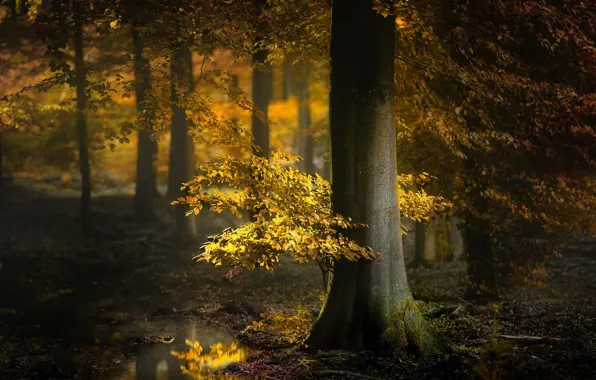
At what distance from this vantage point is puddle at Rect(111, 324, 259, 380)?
916 centimetres

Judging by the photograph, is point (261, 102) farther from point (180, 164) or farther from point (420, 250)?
point (420, 250)

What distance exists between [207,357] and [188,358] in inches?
12.1

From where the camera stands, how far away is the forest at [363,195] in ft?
A: 29.2

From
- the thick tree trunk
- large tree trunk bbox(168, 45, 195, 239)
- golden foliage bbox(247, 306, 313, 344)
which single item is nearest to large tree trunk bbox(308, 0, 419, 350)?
golden foliage bbox(247, 306, 313, 344)

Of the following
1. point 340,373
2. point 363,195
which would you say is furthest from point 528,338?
point 363,195

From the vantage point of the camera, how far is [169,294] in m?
16.6

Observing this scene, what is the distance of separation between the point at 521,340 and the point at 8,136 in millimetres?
27089

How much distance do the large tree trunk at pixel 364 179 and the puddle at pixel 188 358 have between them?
170 centimetres

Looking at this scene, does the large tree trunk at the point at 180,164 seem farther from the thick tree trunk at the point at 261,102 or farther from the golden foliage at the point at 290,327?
the golden foliage at the point at 290,327

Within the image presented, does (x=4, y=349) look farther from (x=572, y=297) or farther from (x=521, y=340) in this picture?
(x=572, y=297)

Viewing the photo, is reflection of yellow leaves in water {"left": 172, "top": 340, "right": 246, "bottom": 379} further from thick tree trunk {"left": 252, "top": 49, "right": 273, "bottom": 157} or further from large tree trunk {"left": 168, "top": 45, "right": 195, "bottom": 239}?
large tree trunk {"left": 168, "top": 45, "right": 195, "bottom": 239}

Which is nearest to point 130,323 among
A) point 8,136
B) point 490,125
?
point 490,125

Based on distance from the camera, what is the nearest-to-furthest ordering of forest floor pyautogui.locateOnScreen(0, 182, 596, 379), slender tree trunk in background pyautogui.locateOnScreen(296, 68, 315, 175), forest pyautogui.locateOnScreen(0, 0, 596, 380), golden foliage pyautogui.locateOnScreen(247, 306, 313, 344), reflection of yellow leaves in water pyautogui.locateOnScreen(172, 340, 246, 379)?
1. forest floor pyautogui.locateOnScreen(0, 182, 596, 379)
2. forest pyautogui.locateOnScreen(0, 0, 596, 380)
3. reflection of yellow leaves in water pyautogui.locateOnScreen(172, 340, 246, 379)
4. golden foliage pyautogui.locateOnScreen(247, 306, 313, 344)
5. slender tree trunk in background pyautogui.locateOnScreen(296, 68, 315, 175)

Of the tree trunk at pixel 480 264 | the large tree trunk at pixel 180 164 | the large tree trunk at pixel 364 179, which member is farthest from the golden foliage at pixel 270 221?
the large tree trunk at pixel 180 164
